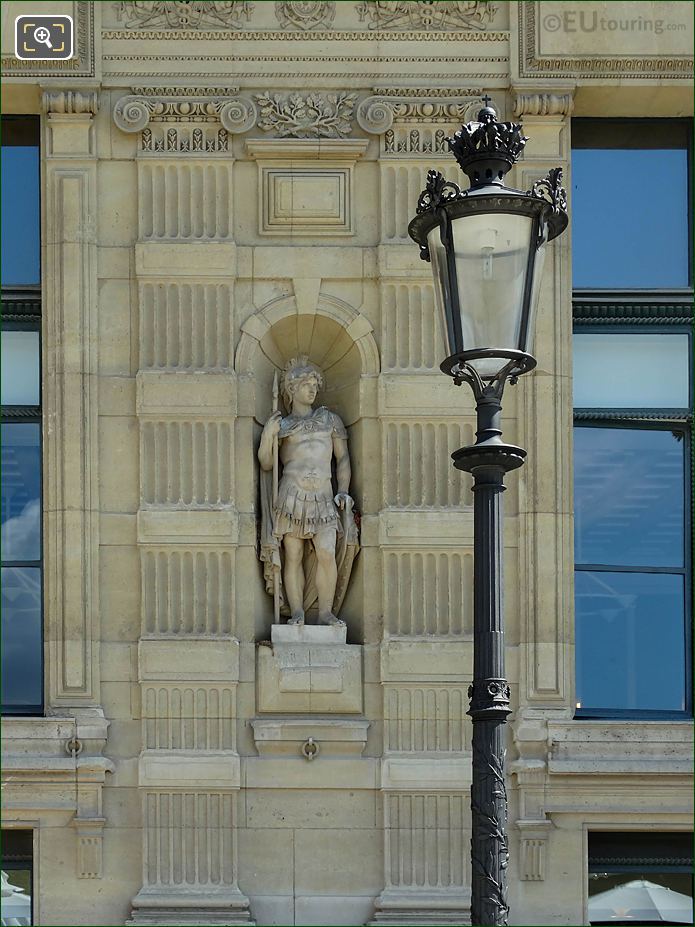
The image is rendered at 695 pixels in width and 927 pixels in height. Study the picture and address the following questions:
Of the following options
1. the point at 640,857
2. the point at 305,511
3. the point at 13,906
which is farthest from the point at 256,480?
the point at 640,857

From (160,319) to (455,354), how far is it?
6682mm

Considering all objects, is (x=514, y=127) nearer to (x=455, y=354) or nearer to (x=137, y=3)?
(x=455, y=354)

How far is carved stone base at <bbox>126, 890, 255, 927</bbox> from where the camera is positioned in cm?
1761

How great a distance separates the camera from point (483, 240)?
12328mm

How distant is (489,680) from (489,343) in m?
1.93

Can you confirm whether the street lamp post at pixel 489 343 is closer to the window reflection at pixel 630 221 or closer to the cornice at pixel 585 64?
the cornice at pixel 585 64

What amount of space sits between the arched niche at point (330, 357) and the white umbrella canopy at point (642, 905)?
3071 millimetres

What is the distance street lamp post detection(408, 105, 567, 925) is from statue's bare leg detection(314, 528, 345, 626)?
5.90 metres

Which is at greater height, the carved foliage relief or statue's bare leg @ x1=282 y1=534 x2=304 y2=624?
the carved foliage relief

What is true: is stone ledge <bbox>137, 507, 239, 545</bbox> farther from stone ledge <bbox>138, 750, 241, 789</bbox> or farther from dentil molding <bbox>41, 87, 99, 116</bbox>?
dentil molding <bbox>41, 87, 99, 116</bbox>

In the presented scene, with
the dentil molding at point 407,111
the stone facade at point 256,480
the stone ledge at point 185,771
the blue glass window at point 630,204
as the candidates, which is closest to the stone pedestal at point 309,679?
the stone facade at point 256,480

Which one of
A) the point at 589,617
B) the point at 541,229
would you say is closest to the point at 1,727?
the point at 589,617

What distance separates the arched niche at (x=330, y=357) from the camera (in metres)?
18.6

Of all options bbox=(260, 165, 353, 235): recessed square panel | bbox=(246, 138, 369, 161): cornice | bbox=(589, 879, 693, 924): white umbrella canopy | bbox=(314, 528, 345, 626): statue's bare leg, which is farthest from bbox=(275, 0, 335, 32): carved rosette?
bbox=(589, 879, 693, 924): white umbrella canopy
